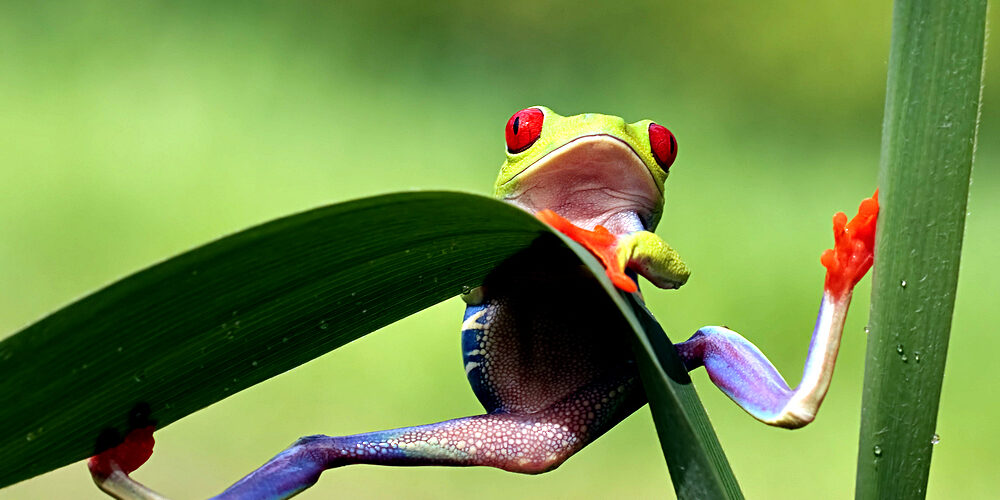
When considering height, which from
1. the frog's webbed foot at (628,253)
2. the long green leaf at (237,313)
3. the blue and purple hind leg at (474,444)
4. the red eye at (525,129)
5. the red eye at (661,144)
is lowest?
the blue and purple hind leg at (474,444)

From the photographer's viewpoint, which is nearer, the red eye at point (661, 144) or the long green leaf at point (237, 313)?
the long green leaf at point (237, 313)

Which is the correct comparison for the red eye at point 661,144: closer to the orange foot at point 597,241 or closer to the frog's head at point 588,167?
the frog's head at point 588,167

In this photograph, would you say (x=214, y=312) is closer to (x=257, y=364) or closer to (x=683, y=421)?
(x=257, y=364)

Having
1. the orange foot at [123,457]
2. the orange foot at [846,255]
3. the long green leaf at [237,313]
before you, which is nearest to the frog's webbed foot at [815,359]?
the orange foot at [846,255]

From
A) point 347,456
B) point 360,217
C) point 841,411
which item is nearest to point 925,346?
point 360,217

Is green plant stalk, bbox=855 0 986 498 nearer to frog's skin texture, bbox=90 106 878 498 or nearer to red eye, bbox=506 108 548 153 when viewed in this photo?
frog's skin texture, bbox=90 106 878 498

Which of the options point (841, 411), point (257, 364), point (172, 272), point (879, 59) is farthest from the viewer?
point (879, 59)

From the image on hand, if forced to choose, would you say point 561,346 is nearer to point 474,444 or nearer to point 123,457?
point 474,444
